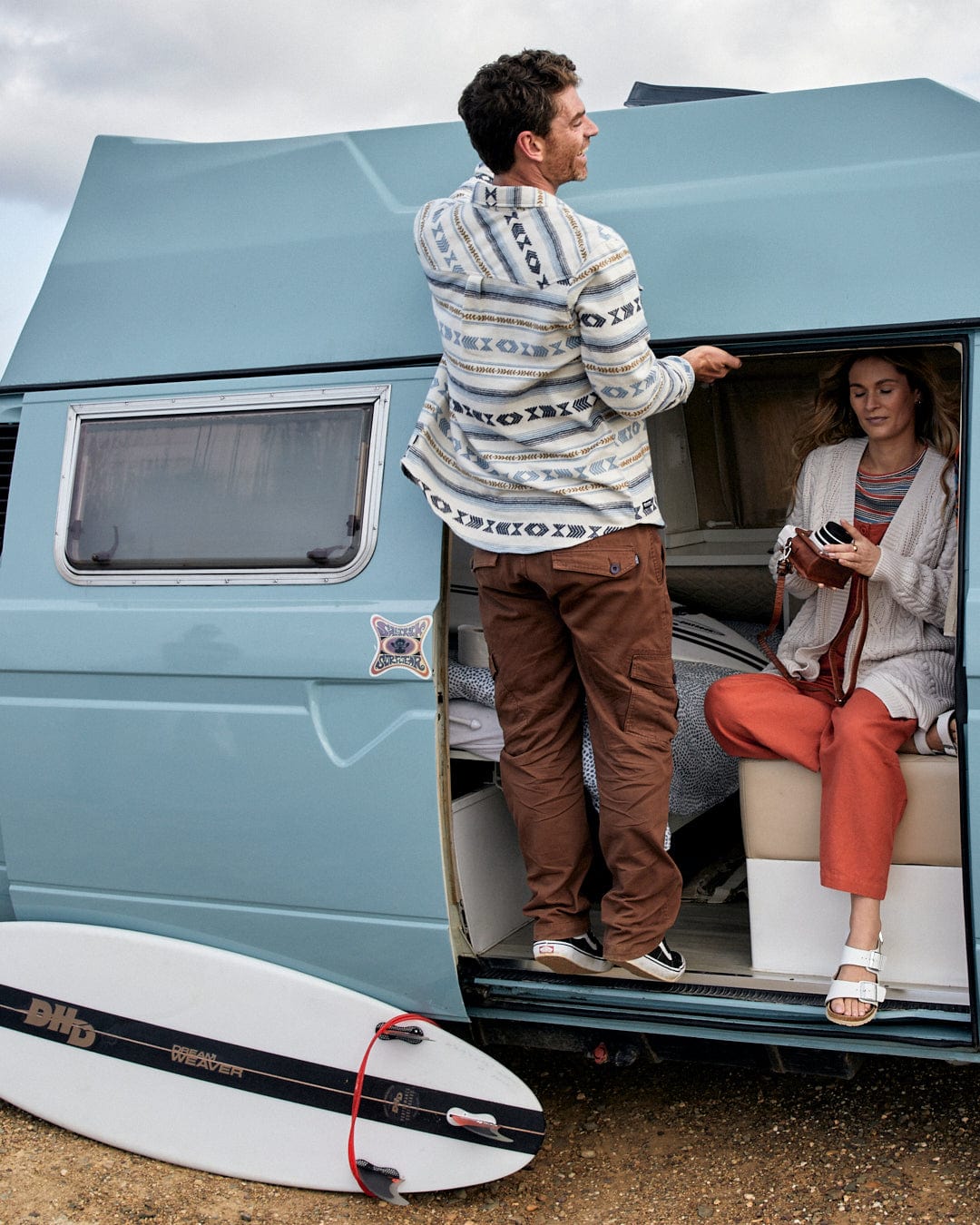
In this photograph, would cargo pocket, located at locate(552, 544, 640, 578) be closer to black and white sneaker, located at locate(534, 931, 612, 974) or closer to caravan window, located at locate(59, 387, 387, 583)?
caravan window, located at locate(59, 387, 387, 583)

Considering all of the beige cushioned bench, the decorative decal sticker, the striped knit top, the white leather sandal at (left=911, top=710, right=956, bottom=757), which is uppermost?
the striped knit top

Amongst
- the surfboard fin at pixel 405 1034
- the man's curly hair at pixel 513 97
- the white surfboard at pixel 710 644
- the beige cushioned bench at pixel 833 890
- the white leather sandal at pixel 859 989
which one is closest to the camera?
the man's curly hair at pixel 513 97

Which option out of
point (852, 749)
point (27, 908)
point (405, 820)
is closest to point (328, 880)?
point (405, 820)

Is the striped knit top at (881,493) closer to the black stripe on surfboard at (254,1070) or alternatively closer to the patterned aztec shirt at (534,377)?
the patterned aztec shirt at (534,377)

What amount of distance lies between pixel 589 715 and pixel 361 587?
2.21 ft

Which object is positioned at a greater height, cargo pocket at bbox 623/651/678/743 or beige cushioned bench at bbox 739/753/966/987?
cargo pocket at bbox 623/651/678/743

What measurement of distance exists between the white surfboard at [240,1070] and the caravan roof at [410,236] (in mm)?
1670

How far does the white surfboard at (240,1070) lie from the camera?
124 inches

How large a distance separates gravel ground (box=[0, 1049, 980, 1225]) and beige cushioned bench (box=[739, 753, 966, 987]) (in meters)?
0.52

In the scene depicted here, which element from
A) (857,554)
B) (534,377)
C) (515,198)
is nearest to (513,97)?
(515,198)

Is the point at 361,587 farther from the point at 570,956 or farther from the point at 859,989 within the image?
the point at 859,989

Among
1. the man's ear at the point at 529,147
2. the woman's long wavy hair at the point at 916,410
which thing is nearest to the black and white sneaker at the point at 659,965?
the woman's long wavy hair at the point at 916,410

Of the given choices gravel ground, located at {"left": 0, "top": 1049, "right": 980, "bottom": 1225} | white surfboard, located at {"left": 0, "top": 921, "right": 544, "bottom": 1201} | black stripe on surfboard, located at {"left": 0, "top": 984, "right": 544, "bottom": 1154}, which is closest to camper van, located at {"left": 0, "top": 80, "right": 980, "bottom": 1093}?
white surfboard, located at {"left": 0, "top": 921, "right": 544, "bottom": 1201}

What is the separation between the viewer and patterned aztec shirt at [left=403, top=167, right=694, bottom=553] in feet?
8.92
